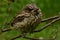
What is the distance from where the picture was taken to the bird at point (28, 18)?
9.89 feet

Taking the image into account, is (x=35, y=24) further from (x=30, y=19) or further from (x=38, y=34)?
(x=38, y=34)

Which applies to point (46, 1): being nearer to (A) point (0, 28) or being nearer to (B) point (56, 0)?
(B) point (56, 0)

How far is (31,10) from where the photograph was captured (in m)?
3.02

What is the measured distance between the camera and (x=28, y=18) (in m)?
3.07

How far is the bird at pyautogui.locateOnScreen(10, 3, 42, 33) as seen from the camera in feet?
9.89

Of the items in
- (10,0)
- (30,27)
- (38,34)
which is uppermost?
(10,0)

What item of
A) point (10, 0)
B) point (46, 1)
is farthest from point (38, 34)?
point (10, 0)

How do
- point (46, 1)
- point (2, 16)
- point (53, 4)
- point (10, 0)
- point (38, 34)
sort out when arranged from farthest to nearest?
point (53, 4), point (46, 1), point (2, 16), point (38, 34), point (10, 0)

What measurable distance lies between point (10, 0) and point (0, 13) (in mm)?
2299

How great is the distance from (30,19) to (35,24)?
7 centimetres

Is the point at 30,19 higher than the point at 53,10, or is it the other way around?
the point at 30,19

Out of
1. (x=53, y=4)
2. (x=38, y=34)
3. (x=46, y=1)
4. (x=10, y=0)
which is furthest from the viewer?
(x=53, y=4)

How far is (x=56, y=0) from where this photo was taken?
19.0ft

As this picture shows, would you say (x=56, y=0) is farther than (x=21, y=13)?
Yes
